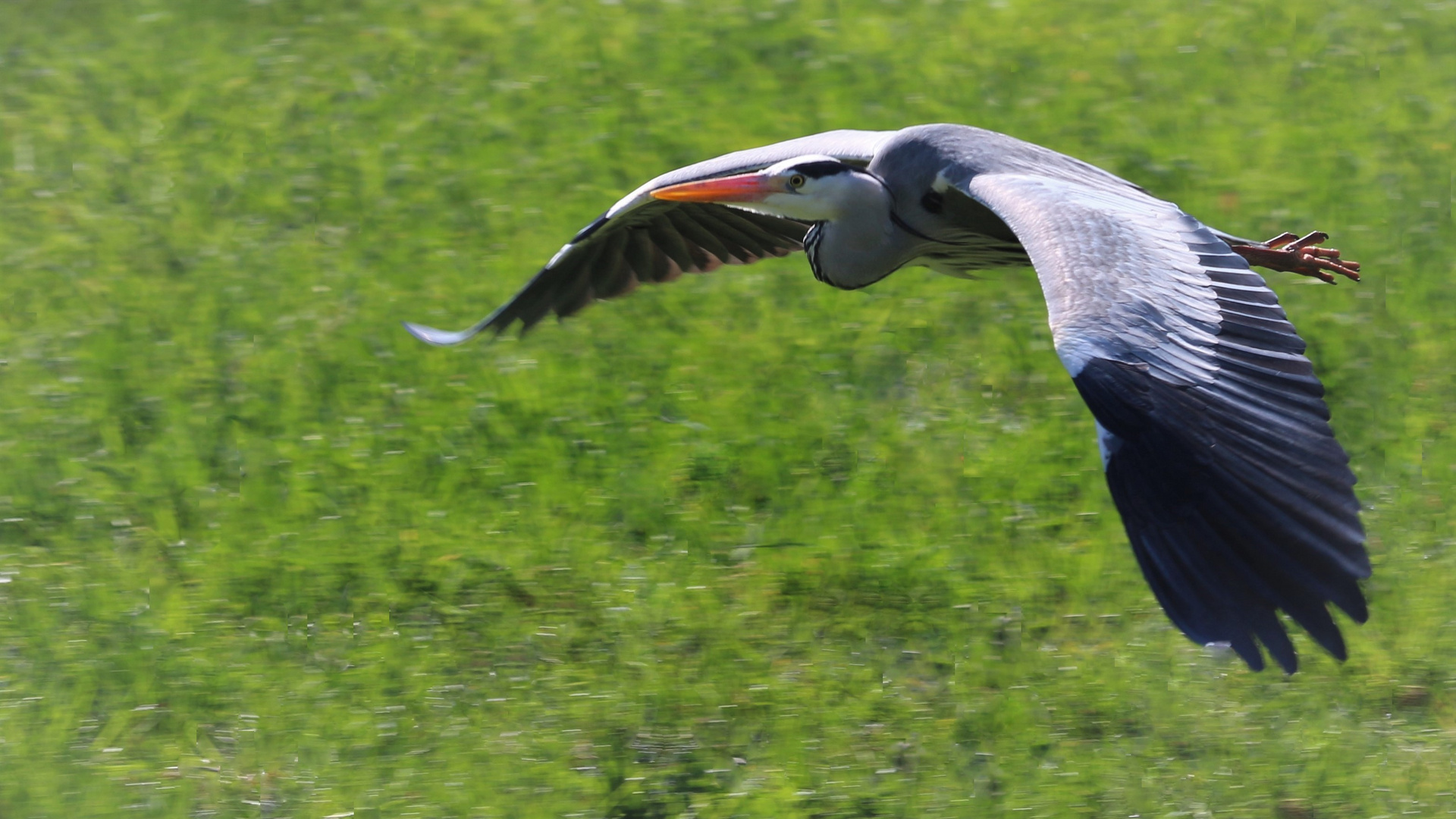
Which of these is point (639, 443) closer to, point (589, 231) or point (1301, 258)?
point (589, 231)

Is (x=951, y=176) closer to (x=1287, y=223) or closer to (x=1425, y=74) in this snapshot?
(x=1287, y=223)

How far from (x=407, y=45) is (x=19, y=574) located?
15.0 ft

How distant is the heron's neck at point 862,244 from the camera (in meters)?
5.33

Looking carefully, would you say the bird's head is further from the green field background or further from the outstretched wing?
the green field background

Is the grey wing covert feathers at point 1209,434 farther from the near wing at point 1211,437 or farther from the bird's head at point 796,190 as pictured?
the bird's head at point 796,190

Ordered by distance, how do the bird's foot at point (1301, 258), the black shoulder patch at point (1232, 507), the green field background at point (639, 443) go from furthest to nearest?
the bird's foot at point (1301, 258), the green field background at point (639, 443), the black shoulder patch at point (1232, 507)

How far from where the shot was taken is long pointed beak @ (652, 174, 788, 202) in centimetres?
541

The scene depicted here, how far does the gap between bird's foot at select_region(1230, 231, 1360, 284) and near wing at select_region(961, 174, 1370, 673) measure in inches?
54.9

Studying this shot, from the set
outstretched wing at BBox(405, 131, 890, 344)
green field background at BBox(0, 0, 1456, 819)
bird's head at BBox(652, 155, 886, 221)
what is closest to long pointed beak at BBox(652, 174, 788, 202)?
bird's head at BBox(652, 155, 886, 221)

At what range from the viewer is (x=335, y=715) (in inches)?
203

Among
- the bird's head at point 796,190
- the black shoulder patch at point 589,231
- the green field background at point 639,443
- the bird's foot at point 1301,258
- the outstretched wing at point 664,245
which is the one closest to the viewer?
the green field background at point 639,443

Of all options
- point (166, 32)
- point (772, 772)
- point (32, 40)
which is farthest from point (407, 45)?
point (772, 772)

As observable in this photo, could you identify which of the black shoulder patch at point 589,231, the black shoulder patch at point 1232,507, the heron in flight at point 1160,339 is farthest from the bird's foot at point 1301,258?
the black shoulder patch at point 589,231

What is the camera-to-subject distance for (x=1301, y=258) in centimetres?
563
